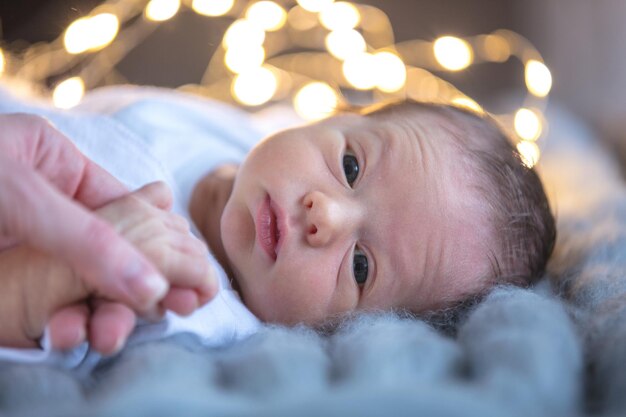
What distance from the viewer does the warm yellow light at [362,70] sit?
1830 mm

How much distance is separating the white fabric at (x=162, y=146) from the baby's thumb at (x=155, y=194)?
0.39 ft

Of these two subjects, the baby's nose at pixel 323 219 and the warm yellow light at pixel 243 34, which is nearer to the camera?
the baby's nose at pixel 323 219

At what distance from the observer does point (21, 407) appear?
540mm

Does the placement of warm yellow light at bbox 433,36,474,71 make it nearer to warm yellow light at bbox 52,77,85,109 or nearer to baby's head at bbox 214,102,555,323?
baby's head at bbox 214,102,555,323

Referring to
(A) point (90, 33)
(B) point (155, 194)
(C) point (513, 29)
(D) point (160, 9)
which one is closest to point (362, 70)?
(D) point (160, 9)

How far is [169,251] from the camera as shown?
2.11 feet

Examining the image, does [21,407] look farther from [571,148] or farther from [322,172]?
[571,148]

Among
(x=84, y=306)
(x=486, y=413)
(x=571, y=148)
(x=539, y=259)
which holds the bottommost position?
(x=571, y=148)

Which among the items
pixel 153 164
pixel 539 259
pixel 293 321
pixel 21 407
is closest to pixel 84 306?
pixel 21 407

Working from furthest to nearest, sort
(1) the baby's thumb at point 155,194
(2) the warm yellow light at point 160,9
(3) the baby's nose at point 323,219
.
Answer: (2) the warm yellow light at point 160,9 → (3) the baby's nose at point 323,219 → (1) the baby's thumb at point 155,194

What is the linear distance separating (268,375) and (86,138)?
65 centimetres

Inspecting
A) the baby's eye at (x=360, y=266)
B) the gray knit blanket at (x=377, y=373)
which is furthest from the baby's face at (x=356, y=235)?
the gray knit blanket at (x=377, y=373)

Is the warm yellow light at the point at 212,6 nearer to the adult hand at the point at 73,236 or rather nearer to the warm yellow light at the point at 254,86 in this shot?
the warm yellow light at the point at 254,86

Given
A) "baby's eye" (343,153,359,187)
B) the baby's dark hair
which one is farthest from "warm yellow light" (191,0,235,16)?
"baby's eye" (343,153,359,187)
